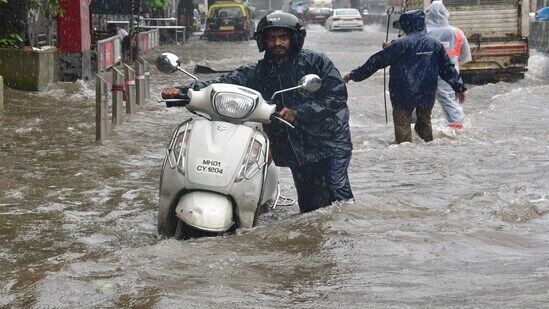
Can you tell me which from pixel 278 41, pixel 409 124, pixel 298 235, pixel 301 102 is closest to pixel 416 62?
pixel 409 124

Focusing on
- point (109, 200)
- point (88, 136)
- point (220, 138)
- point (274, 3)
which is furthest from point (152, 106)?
point (274, 3)

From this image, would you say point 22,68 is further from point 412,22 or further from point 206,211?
point 206,211

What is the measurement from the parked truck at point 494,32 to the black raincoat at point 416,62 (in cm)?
1253

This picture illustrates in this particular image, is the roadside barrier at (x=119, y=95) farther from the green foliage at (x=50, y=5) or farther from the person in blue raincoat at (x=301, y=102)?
the person in blue raincoat at (x=301, y=102)

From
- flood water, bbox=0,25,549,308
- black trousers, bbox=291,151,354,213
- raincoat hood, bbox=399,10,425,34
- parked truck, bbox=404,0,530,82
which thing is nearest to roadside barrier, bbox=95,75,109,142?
flood water, bbox=0,25,549,308

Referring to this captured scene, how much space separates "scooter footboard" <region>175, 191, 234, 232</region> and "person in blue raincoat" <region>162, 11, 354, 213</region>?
2.80 feet

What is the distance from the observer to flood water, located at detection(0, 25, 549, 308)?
5.57 metres

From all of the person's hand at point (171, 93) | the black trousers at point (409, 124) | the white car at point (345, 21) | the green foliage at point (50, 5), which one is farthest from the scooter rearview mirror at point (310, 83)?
the white car at point (345, 21)

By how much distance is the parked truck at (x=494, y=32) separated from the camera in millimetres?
23641

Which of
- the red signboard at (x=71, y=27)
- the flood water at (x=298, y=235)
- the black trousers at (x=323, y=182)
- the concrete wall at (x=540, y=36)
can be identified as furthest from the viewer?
the concrete wall at (x=540, y=36)

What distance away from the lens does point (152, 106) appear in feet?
58.4

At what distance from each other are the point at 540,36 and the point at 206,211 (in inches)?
1246

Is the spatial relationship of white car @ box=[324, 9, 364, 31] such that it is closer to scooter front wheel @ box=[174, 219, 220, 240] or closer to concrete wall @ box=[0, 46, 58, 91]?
concrete wall @ box=[0, 46, 58, 91]

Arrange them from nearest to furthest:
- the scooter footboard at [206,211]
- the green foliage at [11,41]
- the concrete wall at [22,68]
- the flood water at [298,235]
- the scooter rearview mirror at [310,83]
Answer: the flood water at [298,235]
the scooter footboard at [206,211]
the scooter rearview mirror at [310,83]
the concrete wall at [22,68]
the green foliage at [11,41]
